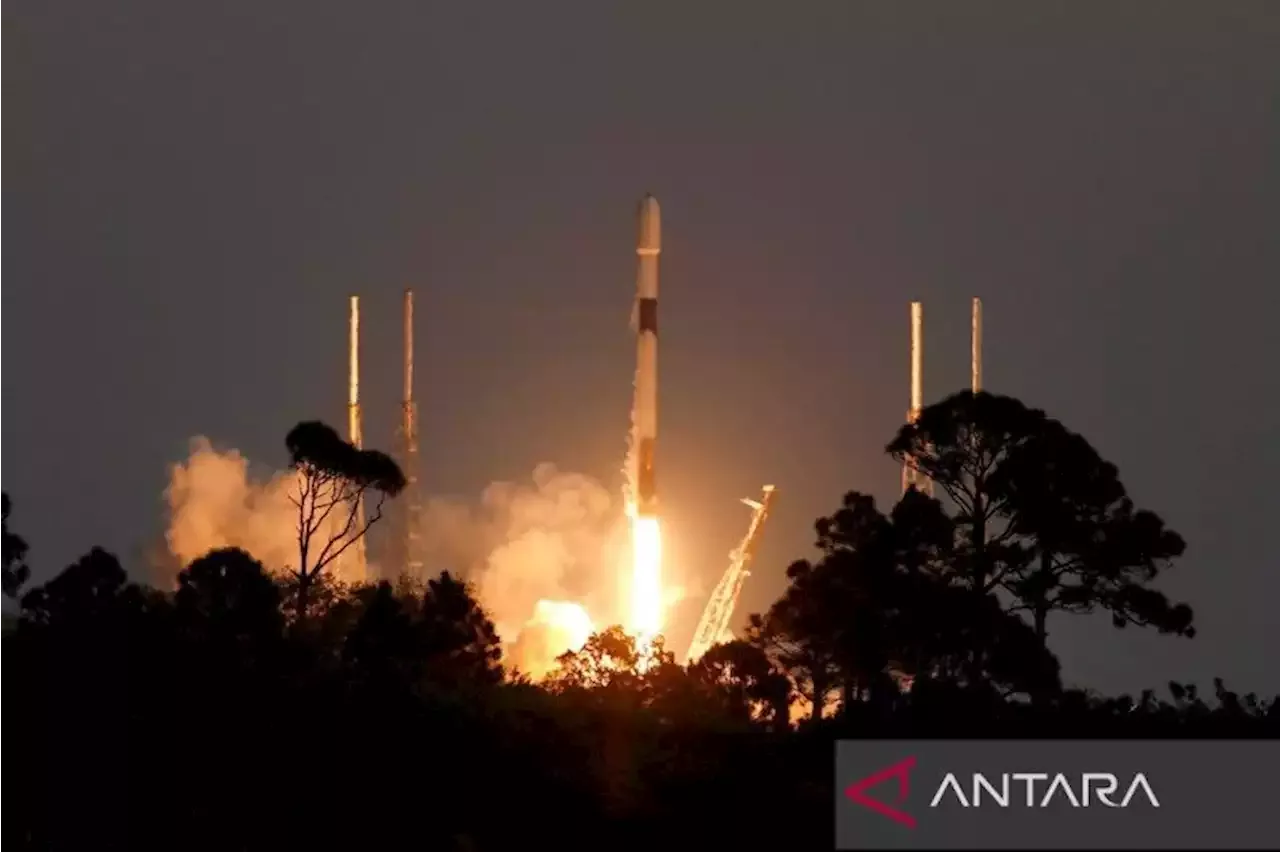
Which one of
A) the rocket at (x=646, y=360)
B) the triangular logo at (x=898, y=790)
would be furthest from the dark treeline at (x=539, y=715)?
the rocket at (x=646, y=360)

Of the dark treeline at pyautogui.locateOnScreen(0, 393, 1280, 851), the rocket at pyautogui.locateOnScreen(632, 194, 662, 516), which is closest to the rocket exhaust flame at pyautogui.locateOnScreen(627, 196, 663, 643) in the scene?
the rocket at pyautogui.locateOnScreen(632, 194, 662, 516)

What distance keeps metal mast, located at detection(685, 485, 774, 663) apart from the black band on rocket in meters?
21.9

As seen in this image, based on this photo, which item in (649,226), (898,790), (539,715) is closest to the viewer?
(898,790)

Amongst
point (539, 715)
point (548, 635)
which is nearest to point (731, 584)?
point (548, 635)

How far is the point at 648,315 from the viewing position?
136500 mm

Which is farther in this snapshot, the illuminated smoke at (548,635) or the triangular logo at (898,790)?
the illuminated smoke at (548,635)

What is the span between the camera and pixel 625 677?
91.6m

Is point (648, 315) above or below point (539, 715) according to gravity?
above

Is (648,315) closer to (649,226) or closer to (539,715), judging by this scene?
(649,226)

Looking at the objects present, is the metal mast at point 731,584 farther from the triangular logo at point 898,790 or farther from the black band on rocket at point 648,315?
the triangular logo at point 898,790

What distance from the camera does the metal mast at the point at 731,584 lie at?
157000 mm

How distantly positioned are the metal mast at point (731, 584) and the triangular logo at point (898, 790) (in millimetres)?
92710

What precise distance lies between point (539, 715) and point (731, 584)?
89963 millimetres

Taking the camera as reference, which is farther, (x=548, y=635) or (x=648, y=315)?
(x=548, y=635)
